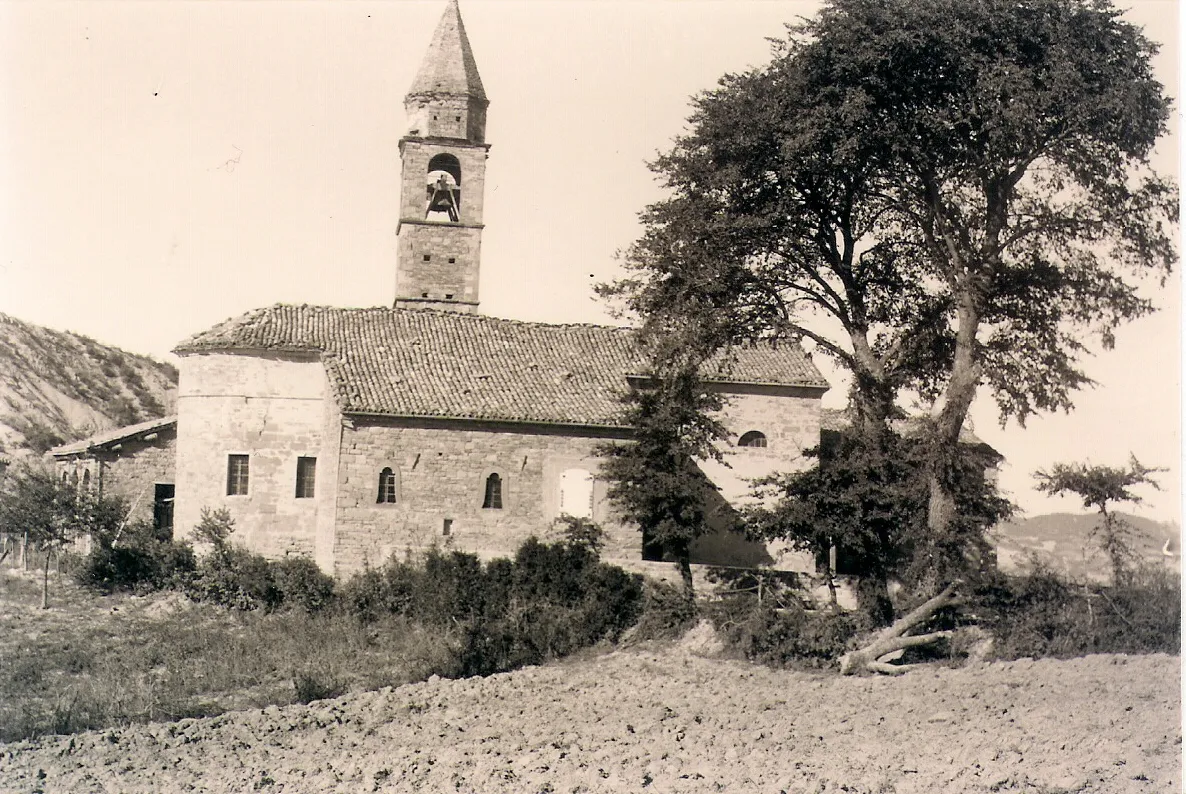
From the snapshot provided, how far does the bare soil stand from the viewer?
1087cm

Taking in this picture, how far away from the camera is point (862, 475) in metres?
18.3

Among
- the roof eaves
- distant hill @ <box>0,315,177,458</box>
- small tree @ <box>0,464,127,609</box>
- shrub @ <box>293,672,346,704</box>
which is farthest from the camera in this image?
distant hill @ <box>0,315,177,458</box>

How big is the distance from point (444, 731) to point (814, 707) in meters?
4.89

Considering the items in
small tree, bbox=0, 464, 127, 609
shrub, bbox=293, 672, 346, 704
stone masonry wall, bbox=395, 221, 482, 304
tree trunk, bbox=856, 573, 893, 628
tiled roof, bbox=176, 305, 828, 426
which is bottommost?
shrub, bbox=293, 672, 346, 704

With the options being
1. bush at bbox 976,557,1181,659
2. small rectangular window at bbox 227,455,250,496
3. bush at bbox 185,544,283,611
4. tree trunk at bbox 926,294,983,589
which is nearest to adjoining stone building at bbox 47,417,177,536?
small rectangular window at bbox 227,455,250,496

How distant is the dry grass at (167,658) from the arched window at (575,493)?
539 centimetres

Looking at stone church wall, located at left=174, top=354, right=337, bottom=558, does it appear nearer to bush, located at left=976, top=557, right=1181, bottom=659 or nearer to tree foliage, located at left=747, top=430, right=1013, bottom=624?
tree foliage, located at left=747, top=430, right=1013, bottom=624

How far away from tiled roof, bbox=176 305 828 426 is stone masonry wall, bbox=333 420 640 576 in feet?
1.85

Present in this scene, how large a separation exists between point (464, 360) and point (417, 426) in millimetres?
2886

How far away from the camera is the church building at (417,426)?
2366 cm

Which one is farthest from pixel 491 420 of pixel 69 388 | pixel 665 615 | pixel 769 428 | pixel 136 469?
pixel 69 388

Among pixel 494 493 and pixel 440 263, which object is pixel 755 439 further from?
pixel 440 263

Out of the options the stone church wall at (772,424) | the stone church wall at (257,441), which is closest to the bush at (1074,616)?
the stone church wall at (772,424)

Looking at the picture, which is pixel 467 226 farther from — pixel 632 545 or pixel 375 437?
pixel 632 545
